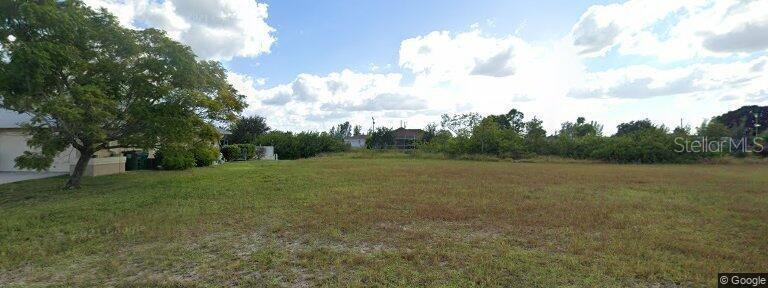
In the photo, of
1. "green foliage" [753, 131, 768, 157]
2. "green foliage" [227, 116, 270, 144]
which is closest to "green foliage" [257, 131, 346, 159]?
"green foliage" [227, 116, 270, 144]

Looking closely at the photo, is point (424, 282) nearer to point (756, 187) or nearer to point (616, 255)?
point (616, 255)

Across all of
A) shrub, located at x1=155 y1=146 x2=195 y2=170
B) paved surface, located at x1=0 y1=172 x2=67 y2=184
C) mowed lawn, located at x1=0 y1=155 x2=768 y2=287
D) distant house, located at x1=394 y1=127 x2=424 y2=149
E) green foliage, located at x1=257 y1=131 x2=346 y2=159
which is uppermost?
distant house, located at x1=394 y1=127 x2=424 y2=149

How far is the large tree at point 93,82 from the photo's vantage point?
9680mm

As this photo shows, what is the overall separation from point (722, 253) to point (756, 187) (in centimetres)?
1036

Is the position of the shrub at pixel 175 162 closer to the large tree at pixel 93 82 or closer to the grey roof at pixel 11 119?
the grey roof at pixel 11 119

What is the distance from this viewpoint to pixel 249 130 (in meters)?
47.3

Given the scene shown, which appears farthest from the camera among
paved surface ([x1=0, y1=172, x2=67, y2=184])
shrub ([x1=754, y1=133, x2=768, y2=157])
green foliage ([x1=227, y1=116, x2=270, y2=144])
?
green foliage ([x1=227, y1=116, x2=270, y2=144])

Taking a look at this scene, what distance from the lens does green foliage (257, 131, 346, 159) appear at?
40750 millimetres

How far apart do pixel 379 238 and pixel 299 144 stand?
120 feet

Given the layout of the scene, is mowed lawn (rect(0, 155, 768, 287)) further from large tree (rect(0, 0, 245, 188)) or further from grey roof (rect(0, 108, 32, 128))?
grey roof (rect(0, 108, 32, 128))

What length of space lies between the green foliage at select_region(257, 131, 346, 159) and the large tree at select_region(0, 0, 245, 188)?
91.6 feet

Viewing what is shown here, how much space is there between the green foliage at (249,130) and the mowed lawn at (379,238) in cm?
3501

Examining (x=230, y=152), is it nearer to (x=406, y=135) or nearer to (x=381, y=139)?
(x=381, y=139)

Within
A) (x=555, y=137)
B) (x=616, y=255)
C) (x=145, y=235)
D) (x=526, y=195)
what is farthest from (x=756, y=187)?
(x=555, y=137)
